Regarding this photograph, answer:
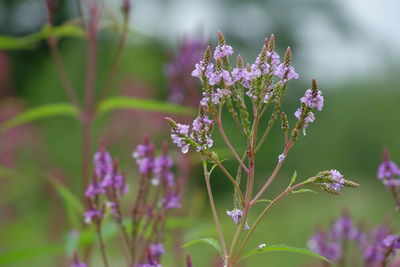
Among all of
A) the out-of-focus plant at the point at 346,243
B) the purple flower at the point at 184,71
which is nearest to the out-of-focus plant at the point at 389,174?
the out-of-focus plant at the point at 346,243

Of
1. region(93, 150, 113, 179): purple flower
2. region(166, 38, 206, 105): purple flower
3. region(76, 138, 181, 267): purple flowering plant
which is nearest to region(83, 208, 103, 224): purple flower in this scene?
region(76, 138, 181, 267): purple flowering plant

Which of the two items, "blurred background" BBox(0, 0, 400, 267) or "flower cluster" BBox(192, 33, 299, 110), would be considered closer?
"flower cluster" BBox(192, 33, 299, 110)

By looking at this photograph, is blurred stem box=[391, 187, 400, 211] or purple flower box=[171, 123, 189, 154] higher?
purple flower box=[171, 123, 189, 154]

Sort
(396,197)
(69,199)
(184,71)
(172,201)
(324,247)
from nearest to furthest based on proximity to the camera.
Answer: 1. (396,197)
2. (172,201)
3. (69,199)
4. (324,247)
5. (184,71)

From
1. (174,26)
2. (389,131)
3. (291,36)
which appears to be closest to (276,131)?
(389,131)

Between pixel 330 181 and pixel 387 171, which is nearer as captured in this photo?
pixel 330 181

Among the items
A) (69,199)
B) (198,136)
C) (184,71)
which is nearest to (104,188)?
(69,199)

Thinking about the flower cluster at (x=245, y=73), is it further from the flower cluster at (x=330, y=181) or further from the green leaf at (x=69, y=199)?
the green leaf at (x=69, y=199)

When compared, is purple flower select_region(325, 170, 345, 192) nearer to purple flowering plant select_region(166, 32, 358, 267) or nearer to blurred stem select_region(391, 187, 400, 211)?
purple flowering plant select_region(166, 32, 358, 267)

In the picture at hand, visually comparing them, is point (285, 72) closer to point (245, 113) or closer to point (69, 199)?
point (245, 113)
